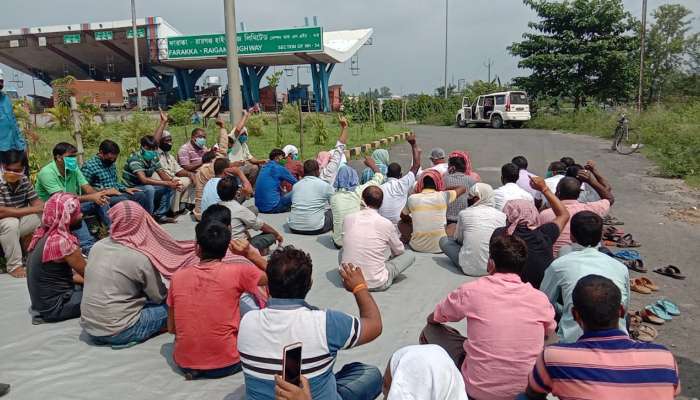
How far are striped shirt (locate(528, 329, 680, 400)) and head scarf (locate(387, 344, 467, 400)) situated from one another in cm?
43

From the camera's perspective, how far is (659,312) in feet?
15.8

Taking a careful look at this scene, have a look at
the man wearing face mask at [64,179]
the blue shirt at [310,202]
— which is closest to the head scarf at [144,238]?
the man wearing face mask at [64,179]

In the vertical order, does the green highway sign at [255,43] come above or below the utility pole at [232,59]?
above

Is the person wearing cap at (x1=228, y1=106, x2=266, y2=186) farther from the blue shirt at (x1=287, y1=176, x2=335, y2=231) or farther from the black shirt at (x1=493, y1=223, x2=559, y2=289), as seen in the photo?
the black shirt at (x1=493, y1=223, x2=559, y2=289)

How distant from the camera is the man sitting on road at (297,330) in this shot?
2.44 metres

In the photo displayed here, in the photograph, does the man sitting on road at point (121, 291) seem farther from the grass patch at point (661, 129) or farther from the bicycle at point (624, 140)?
the bicycle at point (624, 140)

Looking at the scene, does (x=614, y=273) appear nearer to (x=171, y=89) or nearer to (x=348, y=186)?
(x=348, y=186)

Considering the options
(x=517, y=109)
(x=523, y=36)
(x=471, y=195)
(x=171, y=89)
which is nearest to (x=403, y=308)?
(x=471, y=195)

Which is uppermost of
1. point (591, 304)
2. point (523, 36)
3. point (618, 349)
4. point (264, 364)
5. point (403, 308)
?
point (523, 36)

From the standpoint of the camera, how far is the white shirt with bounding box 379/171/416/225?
6891 mm

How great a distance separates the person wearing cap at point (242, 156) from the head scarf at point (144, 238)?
17.8 feet

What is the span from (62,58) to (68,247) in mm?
39601

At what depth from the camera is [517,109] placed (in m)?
27.7

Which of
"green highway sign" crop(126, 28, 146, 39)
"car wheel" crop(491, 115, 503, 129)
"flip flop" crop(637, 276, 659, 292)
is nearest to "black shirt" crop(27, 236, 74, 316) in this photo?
"flip flop" crop(637, 276, 659, 292)
